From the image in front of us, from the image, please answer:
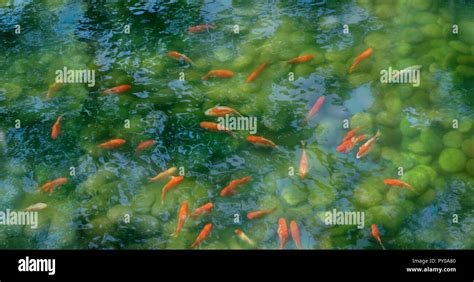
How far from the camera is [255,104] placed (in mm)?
7520

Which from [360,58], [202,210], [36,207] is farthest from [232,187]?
[360,58]

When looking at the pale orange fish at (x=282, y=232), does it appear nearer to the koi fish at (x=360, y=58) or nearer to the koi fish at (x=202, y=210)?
the koi fish at (x=202, y=210)

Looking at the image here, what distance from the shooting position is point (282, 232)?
250 inches

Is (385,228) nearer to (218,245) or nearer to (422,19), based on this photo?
(218,245)

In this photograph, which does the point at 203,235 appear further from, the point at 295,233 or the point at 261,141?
the point at 261,141

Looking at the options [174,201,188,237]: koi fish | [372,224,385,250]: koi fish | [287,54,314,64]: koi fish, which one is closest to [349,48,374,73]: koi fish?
[287,54,314,64]: koi fish

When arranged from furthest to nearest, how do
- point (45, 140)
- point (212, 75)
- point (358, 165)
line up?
point (212, 75) < point (45, 140) < point (358, 165)

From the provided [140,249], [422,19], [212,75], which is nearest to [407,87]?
[422,19]

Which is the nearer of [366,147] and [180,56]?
[366,147]

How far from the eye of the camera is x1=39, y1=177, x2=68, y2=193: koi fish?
6879 millimetres

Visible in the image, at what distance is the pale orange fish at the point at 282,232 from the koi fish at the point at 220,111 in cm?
159

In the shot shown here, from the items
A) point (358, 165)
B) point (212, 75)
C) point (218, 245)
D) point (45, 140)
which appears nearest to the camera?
point (218, 245)

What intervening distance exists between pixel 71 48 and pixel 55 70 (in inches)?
16.8

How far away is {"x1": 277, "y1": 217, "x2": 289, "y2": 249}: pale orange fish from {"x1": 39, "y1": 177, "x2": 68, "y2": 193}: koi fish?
2.51 metres
